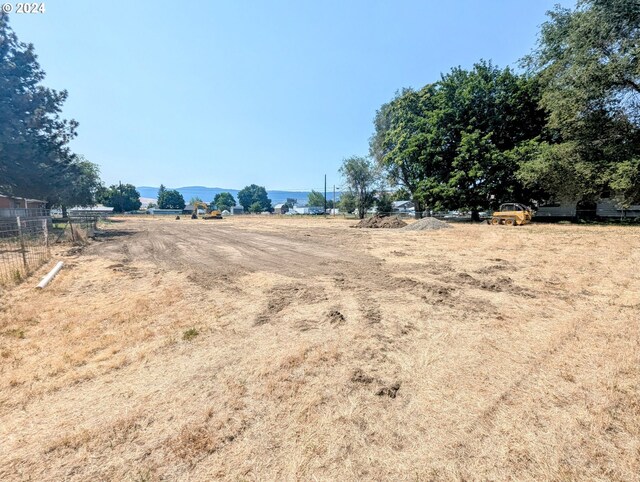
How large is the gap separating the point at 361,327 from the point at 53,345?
410cm

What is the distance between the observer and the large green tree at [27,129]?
59.8 ft

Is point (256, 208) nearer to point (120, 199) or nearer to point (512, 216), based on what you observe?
point (120, 199)

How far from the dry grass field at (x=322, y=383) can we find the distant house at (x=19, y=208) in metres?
23.2

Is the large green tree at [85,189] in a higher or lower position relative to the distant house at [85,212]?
higher

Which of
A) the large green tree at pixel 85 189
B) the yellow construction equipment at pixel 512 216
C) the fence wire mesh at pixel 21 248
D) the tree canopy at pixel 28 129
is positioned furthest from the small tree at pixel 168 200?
the yellow construction equipment at pixel 512 216

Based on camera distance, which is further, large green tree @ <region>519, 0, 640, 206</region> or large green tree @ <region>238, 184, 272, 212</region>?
large green tree @ <region>238, 184, 272, 212</region>

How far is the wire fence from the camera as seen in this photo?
802 cm

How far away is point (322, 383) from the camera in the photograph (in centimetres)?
295

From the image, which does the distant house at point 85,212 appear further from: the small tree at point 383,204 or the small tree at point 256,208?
Answer: the small tree at point 256,208

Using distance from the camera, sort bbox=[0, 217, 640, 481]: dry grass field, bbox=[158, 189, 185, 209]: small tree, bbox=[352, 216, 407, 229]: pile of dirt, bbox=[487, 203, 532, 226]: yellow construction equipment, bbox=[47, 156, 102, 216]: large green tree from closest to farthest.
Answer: bbox=[0, 217, 640, 481]: dry grass field < bbox=[487, 203, 532, 226]: yellow construction equipment < bbox=[352, 216, 407, 229]: pile of dirt < bbox=[47, 156, 102, 216]: large green tree < bbox=[158, 189, 185, 209]: small tree

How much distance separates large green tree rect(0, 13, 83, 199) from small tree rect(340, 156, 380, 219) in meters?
35.0

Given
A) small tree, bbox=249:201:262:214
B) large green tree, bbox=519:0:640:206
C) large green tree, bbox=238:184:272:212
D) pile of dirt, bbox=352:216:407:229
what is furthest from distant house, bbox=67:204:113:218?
large green tree, bbox=238:184:272:212

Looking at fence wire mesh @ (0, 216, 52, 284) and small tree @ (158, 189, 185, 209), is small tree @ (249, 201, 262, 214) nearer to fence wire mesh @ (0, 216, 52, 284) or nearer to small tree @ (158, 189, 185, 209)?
small tree @ (158, 189, 185, 209)

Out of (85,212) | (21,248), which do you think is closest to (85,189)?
(85,212)
